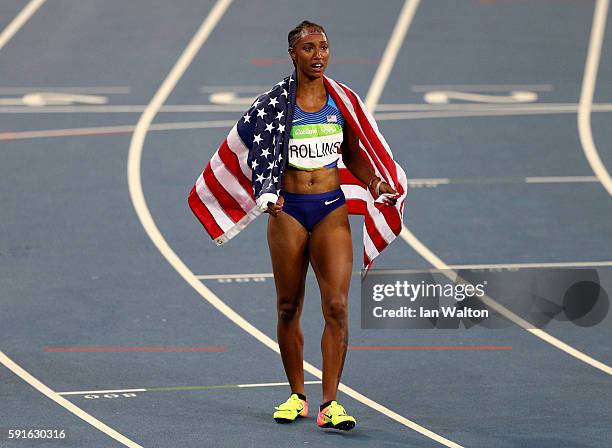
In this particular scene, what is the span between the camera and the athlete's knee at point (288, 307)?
937 centimetres

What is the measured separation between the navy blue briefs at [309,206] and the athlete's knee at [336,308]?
462 millimetres

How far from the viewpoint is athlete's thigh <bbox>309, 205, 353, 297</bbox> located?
30.1ft

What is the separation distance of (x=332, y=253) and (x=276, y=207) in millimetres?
473

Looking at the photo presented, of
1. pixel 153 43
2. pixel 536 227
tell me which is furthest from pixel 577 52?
pixel 536 227

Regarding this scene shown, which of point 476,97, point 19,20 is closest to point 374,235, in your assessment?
point 476,97

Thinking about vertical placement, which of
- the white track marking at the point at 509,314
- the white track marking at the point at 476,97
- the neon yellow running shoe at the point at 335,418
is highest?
the white track marking at the point at 476,97

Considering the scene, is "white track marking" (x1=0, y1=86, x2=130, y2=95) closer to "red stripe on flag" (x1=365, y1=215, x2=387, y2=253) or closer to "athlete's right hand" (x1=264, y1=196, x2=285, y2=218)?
"red stripe on flag" (x1=365, y1=215, x2=387, y2=253)

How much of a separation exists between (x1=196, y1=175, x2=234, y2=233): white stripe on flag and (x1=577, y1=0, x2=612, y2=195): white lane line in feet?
21.9

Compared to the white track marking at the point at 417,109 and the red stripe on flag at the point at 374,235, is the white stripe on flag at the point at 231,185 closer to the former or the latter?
the red stripe on flag at the point at 374,235

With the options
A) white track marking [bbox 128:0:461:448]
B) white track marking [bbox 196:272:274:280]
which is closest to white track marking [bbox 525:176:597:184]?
white track marking [bbox 196:272:274:280]

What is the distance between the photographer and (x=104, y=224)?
14344 millimetres

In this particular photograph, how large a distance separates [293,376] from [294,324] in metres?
0.33

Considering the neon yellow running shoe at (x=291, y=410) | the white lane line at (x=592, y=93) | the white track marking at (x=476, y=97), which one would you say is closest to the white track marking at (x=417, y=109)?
the white track marking at (x=476, y=97)

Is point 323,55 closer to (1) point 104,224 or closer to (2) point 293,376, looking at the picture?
(2) point 293,376
